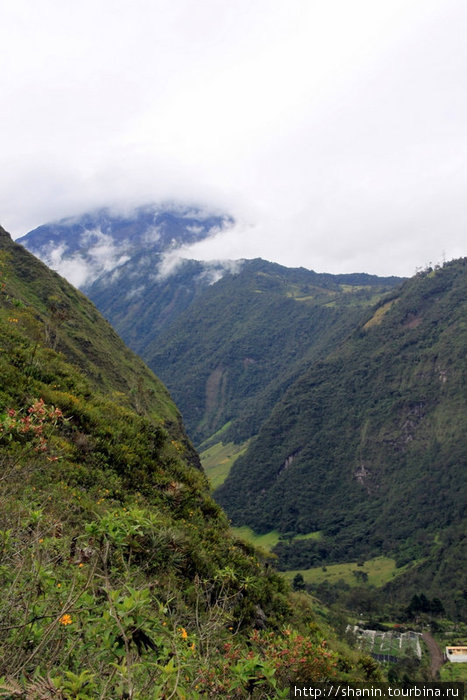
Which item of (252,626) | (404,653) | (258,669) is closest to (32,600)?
(258,669)

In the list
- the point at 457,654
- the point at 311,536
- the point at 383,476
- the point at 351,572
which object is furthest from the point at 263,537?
the point at 457,654

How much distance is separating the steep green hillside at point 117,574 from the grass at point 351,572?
388 ft

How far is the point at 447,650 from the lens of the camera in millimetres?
61438

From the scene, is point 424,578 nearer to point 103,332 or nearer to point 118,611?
point 103,332

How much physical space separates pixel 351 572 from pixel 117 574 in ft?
455

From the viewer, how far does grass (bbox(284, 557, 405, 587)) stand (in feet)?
390

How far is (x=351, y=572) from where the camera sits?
4938 inches

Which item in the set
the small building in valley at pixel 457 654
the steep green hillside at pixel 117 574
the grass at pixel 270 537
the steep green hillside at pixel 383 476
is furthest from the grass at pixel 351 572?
the steep green hillside at pixel 117 574

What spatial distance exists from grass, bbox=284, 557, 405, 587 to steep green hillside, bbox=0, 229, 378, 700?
388 ft

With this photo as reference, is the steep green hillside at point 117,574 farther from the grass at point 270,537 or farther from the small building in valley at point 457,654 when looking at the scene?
the grass at point 270,537

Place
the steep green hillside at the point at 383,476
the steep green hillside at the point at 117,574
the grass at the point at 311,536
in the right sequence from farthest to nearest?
the grass at the point at 311,536 < the steep green hillside at the point at 383,476 < the steep green hillside at the point at 117,574

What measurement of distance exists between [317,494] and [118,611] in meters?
187

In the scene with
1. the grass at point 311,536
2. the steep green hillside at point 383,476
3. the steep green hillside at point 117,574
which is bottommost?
the grass at point 311,536

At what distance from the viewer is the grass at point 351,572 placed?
11900 centimetres
